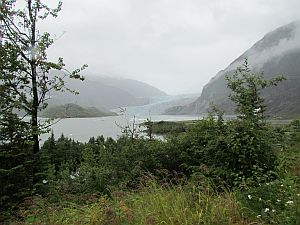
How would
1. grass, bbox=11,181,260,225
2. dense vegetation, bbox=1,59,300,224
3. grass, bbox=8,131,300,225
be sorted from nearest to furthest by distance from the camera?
grass, bbox=8,131,300,225 → grass, bbox=11,181,260,225 → dense vegetation, bbox=1,59,300,224

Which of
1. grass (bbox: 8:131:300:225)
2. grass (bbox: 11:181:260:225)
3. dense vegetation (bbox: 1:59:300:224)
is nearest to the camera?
grass (bbox: 8:131:300:225)

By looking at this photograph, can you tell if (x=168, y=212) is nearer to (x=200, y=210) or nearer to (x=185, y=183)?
(x=200, y=210)

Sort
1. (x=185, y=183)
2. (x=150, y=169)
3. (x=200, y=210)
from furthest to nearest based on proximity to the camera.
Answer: (x=150, y=169) → (x=185, y=183) → (x=200, y=210)

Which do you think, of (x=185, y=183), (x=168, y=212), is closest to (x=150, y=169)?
(x=185, y=183)

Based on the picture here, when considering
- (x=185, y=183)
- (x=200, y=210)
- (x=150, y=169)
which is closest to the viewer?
(x=200, y=210)

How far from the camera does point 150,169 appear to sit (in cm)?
1013

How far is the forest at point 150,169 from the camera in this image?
14.5ft

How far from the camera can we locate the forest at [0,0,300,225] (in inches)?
174

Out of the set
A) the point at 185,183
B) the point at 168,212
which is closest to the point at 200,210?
the point at 168,212

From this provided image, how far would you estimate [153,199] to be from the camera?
4965 millimetres

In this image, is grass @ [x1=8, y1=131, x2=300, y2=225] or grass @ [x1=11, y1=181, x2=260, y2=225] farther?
grass @ [x1=11, y1=181, x2=260, y2=225]

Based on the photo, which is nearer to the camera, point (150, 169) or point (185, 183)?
point (185, 183)

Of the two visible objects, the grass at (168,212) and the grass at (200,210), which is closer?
the grass at (200,210)

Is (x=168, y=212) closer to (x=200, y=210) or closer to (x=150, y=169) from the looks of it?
(x=200, y=210)
